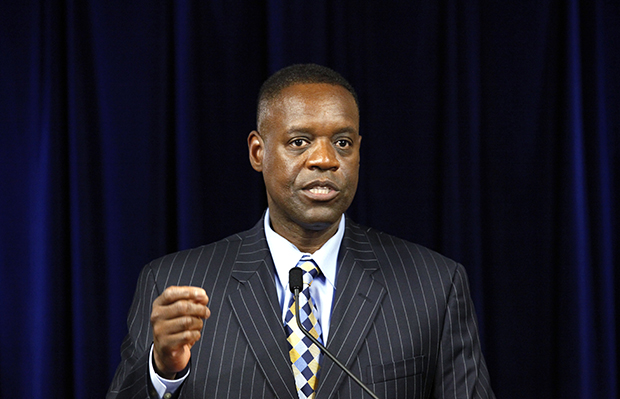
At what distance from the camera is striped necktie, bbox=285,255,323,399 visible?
129 cm

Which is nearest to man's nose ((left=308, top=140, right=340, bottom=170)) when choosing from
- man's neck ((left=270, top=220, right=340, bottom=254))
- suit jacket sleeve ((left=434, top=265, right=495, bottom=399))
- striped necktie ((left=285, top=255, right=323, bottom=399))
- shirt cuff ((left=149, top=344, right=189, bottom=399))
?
man's neck ((left=270, top=220, right=340, bottom=254))

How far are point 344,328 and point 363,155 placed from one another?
83 cm

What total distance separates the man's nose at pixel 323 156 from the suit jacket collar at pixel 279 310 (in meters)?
0.21

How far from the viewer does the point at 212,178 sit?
194 cm

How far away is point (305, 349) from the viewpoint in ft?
4.30

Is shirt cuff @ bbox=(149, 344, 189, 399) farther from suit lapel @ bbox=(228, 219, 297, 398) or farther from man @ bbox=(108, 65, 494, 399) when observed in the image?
suit lapel @ bbox=(228, 219, 297, 398)

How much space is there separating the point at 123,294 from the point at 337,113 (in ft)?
3.12

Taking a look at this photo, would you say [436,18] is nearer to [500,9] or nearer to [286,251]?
[500,9]

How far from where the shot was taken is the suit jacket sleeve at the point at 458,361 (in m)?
1.34

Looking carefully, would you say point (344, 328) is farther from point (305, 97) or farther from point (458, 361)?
point (305, 97)

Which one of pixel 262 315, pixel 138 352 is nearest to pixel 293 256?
pixel 262 315

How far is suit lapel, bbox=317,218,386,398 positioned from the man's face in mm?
101

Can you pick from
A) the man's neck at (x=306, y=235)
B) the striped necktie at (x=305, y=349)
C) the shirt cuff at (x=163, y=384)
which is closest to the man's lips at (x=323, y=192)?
the man's neck at (x=306, y=235)

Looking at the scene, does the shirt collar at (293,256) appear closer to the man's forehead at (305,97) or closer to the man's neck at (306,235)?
the man's neck at (306,235)
